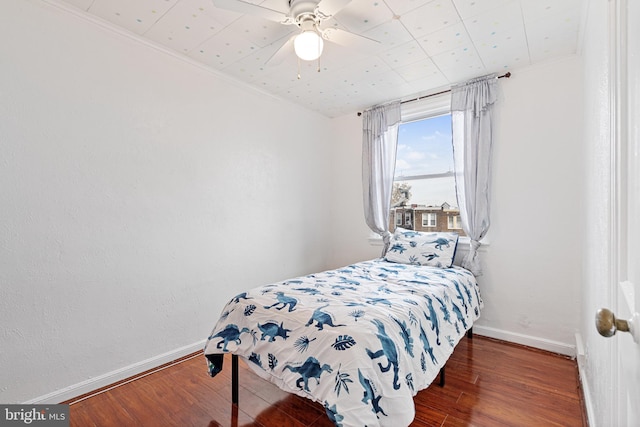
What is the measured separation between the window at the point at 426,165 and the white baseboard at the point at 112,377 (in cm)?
266

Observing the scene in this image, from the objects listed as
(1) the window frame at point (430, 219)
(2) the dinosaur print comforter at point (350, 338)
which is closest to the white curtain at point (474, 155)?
(1) the window frame at point (430, 219)

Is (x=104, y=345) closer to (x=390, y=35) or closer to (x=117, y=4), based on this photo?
(x=117, y=4)

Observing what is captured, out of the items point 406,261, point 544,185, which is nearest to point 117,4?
point 406,261

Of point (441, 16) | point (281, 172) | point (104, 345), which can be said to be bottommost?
point (104, 345)

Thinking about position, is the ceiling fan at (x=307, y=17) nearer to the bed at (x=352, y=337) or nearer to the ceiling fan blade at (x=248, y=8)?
the ceiling fan blade at (x=248, y=8)

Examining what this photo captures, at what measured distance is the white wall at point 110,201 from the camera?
1.76m

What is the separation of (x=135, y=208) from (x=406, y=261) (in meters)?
2.40

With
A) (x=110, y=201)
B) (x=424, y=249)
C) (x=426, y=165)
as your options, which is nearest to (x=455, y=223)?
(x=424, y=249)

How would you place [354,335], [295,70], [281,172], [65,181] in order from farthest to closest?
[281,172] → [295,70] → [65,181] → [354,335]

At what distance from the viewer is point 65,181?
192 cm

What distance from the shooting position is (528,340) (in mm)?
2631

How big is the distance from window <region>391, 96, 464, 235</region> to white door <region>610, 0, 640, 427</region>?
7.93 ft

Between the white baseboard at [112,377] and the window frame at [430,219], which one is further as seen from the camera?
the window frame at [430,219]

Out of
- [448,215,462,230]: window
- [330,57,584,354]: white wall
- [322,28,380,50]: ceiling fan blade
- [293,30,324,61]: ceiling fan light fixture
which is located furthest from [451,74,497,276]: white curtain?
[293,30,324,61]: ceiling fan light fixture
